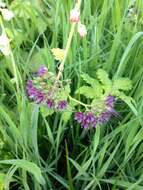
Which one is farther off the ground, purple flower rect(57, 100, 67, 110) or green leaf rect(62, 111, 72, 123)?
purple flower rect(57, 100, 67, 110)

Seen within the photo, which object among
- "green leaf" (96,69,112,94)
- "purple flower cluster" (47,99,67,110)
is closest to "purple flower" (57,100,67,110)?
"purple flower cluster" (47,99,67,110)

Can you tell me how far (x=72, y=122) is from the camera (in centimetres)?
135

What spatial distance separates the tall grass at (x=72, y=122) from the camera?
1206 millimetres

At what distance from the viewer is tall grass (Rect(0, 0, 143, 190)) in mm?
1206

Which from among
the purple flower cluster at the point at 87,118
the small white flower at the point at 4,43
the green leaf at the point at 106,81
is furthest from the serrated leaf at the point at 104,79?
the small white flower at the point at 4,43

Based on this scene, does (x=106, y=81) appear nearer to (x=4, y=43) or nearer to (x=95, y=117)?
(x=95, y=117)

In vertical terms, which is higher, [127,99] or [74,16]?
[74,16]

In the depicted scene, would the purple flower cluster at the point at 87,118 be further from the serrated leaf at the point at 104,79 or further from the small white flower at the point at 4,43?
the small white flower at the point at 4,43

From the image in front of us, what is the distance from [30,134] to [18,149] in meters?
0.07

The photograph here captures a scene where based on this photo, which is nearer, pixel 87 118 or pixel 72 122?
pixel 87 118

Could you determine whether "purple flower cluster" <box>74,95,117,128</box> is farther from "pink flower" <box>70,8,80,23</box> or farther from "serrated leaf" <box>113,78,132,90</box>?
"pink flower" <box>70,8,80,23</box>

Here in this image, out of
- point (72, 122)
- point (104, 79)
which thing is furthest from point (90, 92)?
point (72, 122)

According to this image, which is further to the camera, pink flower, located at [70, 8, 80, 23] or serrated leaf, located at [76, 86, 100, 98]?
serrated leaf, located at [76, 86, 100, 98]

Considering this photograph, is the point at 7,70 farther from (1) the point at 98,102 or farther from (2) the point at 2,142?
(1) the point at 98,102
